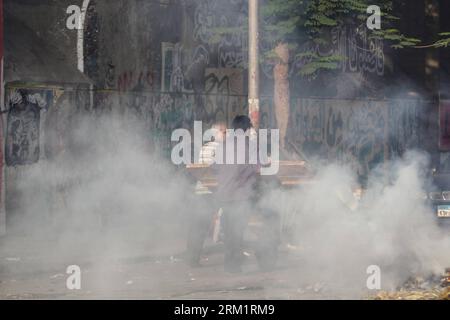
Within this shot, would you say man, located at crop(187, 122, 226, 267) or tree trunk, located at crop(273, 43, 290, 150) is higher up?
tree trunk, located at crop(273, 43, 290, 150)

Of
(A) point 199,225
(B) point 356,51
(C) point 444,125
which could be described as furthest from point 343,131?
(A) point 199,225

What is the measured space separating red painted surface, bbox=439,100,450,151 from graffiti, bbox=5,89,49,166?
12324 mm

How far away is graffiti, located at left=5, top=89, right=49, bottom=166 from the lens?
1352 centimetres

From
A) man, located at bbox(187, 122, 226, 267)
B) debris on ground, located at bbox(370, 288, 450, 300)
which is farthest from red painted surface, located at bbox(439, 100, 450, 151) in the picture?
debris on ground, located at bbox(370, 288, 450, 300)

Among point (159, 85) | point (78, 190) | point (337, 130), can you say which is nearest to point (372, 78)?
point (337, 130)

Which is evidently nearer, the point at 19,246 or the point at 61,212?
the point at 19,246

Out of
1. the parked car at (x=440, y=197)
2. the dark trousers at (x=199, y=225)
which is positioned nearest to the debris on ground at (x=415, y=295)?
the dark trousers at (x=199, y=225)

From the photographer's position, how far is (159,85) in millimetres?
16703

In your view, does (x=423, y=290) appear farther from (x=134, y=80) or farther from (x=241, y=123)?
(x=134, y=80)

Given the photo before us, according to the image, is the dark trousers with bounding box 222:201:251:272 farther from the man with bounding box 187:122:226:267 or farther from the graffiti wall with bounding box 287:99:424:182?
the graffiti wall with bounding box 287:99:424:182

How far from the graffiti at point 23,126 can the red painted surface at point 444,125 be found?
12.3 meters
